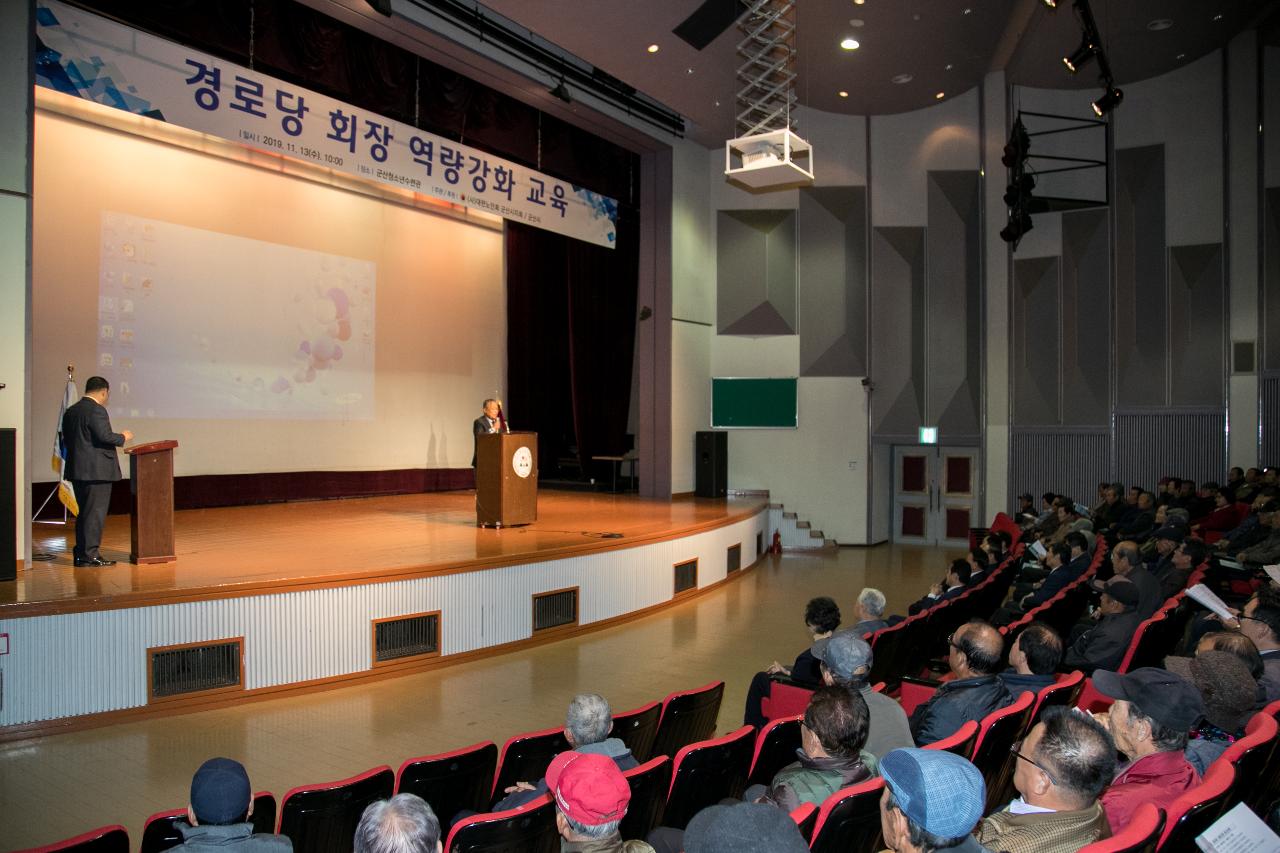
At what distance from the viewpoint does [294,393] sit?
1034 cm

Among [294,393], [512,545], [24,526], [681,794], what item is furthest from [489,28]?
[681,794]

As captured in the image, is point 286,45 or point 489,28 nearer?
point 286,45

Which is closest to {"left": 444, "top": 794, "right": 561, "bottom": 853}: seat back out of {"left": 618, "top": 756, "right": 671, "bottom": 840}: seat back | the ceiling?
{"left": 618, "top": 756, "right": 671, "bottom": 840}: seat back

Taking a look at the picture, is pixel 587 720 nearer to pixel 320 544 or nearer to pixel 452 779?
pixel 452 779

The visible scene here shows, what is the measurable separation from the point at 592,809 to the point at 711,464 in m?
11.0

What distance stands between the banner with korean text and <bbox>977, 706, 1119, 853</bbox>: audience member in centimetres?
705

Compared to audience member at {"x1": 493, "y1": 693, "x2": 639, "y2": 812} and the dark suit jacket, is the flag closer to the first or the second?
the dark suit jacket

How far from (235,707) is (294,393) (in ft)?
19.0

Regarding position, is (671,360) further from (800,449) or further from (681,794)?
(681,794)

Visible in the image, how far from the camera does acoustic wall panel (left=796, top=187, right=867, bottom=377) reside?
1327 cm

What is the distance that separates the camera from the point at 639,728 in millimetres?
3352

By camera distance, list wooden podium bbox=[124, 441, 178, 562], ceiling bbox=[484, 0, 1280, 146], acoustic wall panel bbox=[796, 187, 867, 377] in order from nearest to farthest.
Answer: wooden podium bbox=[124, 441, 178, 562] → ceiling bbox=[484, 0, 1280, 146] → acoustic wall panel bbox=[796, 187, 867, 377]

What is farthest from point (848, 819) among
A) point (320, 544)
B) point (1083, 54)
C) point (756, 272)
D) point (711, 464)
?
point (756, 272)

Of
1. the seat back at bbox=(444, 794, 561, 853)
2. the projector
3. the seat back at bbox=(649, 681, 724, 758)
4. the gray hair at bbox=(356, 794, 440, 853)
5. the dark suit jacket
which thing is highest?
the projector
